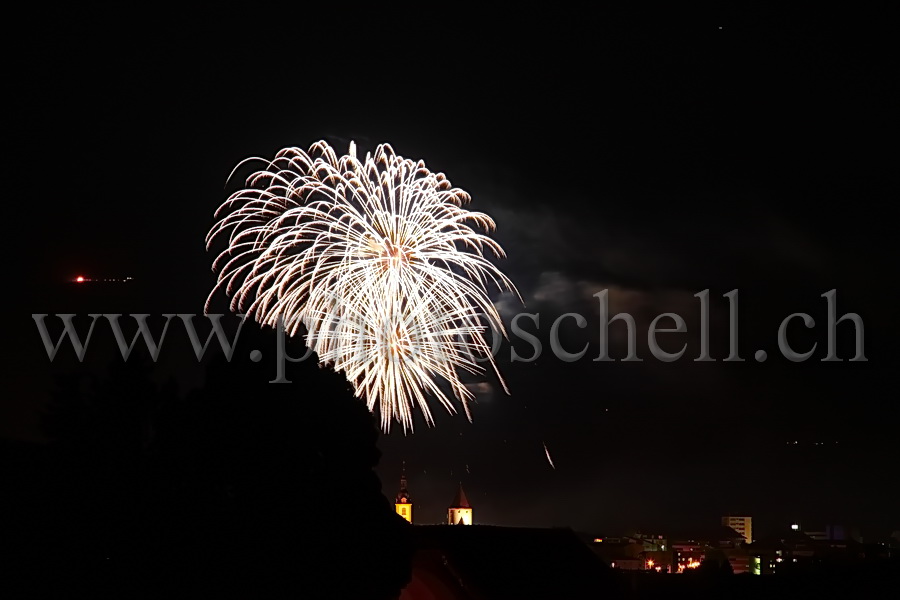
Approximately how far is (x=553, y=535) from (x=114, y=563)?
27.4 meters

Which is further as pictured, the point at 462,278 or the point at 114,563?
the point at 462,278

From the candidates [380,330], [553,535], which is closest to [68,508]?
[380,330]

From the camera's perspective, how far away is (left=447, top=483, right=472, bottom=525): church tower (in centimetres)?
13340

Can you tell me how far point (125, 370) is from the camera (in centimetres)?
2861

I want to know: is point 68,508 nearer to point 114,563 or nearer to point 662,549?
point 114,563

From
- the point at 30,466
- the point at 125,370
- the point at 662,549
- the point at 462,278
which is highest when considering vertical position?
the point at 462,278

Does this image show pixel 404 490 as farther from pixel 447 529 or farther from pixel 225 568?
pixel 225 568

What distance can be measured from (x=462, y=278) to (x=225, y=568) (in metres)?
12.7

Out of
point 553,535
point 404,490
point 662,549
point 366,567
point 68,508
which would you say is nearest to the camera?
point 68,508

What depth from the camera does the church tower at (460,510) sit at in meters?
133

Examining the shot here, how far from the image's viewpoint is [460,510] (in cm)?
13388

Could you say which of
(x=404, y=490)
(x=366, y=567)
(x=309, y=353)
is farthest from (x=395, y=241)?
(x=404, y=490)

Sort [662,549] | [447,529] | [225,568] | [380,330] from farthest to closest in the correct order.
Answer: [662,549] → [447,529] → [380,330] → [225,568]

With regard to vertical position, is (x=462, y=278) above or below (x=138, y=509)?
above
